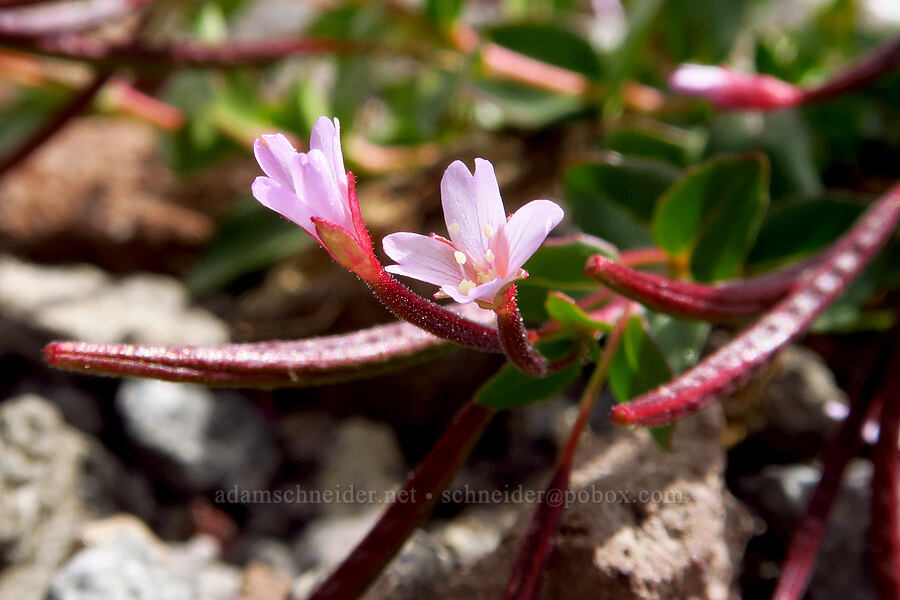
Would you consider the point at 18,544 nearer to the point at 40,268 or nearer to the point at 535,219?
the point at 40,268

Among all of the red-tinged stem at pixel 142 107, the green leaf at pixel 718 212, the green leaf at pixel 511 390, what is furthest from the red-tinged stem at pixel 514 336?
the red-tinged stem at pixel 142 107

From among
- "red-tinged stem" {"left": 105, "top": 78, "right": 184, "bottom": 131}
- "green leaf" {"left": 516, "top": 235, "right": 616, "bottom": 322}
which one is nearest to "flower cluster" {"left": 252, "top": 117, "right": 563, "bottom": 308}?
"green leaf" {"left": 516, "top": 235, "right": 616, "bottom": 322}

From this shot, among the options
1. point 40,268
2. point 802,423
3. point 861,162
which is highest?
point 861,162

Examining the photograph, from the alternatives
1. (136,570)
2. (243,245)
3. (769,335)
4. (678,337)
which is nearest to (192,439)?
(136,570)

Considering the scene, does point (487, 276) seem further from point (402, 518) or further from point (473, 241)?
point (402, 518)

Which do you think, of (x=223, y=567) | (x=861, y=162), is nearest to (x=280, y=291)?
(x=223, y=567)

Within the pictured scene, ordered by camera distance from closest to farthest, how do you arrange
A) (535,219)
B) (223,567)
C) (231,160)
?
(535,219), (223,567), (231,160)
